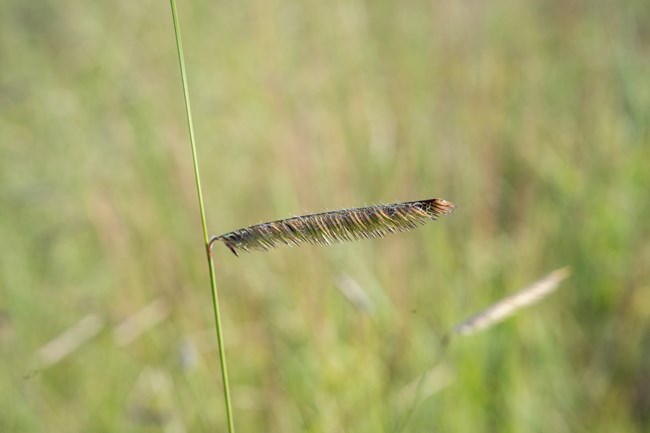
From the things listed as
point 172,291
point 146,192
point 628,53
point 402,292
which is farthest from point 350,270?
point 628,53

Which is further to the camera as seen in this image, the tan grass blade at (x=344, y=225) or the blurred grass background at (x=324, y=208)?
the blurred grass background at (x=324, y=208)

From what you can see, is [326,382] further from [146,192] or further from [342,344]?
[146,192]

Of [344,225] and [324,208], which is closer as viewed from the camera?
Result: [344,225]

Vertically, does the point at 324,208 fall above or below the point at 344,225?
below

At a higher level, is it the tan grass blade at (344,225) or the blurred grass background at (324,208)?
the tan grass blade at (344,225)
